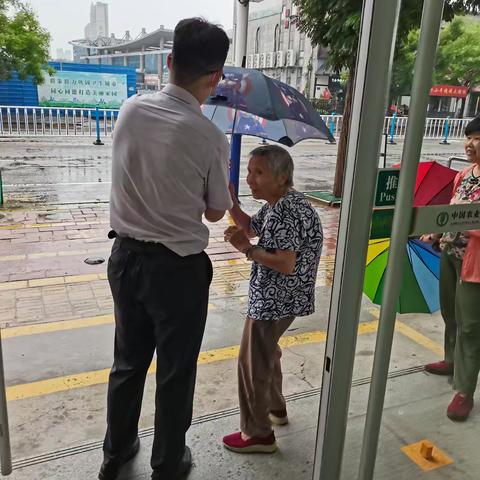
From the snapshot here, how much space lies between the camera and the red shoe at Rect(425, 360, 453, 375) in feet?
8.45

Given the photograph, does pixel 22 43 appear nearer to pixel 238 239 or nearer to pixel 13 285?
pixel 13 285

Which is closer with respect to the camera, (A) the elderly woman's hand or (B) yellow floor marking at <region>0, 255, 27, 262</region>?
(A) the elderly woman's hand

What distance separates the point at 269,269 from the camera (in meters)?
2.24

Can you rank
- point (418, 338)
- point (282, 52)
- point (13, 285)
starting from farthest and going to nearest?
point (282, 52)
point (13, 285)
point (418, 338)

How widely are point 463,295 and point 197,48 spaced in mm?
1568

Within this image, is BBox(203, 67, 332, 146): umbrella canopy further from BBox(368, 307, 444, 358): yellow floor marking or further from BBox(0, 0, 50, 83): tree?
BBox(0, 0, 50, 83): tree

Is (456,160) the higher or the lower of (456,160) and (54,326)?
the higher

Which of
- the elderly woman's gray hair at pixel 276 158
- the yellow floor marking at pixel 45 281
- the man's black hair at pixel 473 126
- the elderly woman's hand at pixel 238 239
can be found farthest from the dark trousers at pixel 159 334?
the yellow floor marking at pixel 45 281

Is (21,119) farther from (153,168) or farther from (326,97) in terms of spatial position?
(153,168)

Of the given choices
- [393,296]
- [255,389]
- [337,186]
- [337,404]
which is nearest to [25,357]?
[255,389]

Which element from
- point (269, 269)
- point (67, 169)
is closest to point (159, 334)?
point (269, 269)

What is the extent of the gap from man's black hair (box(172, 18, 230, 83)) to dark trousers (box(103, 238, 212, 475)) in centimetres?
62

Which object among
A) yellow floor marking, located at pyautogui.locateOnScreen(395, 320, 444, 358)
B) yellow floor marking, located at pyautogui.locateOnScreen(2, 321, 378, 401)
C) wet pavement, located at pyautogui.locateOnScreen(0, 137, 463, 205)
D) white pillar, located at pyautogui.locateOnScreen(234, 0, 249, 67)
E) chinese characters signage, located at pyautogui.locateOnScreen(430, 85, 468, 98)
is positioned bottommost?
wet pavement, located at pyautogui.locateOnScreen(0, 137, 463, 205)

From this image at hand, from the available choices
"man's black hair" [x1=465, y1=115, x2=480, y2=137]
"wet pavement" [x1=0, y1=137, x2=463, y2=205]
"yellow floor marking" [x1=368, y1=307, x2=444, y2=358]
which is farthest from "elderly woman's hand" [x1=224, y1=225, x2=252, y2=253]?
"wet pavement" [x1=0, y1=137, x2=463, y2=205]
